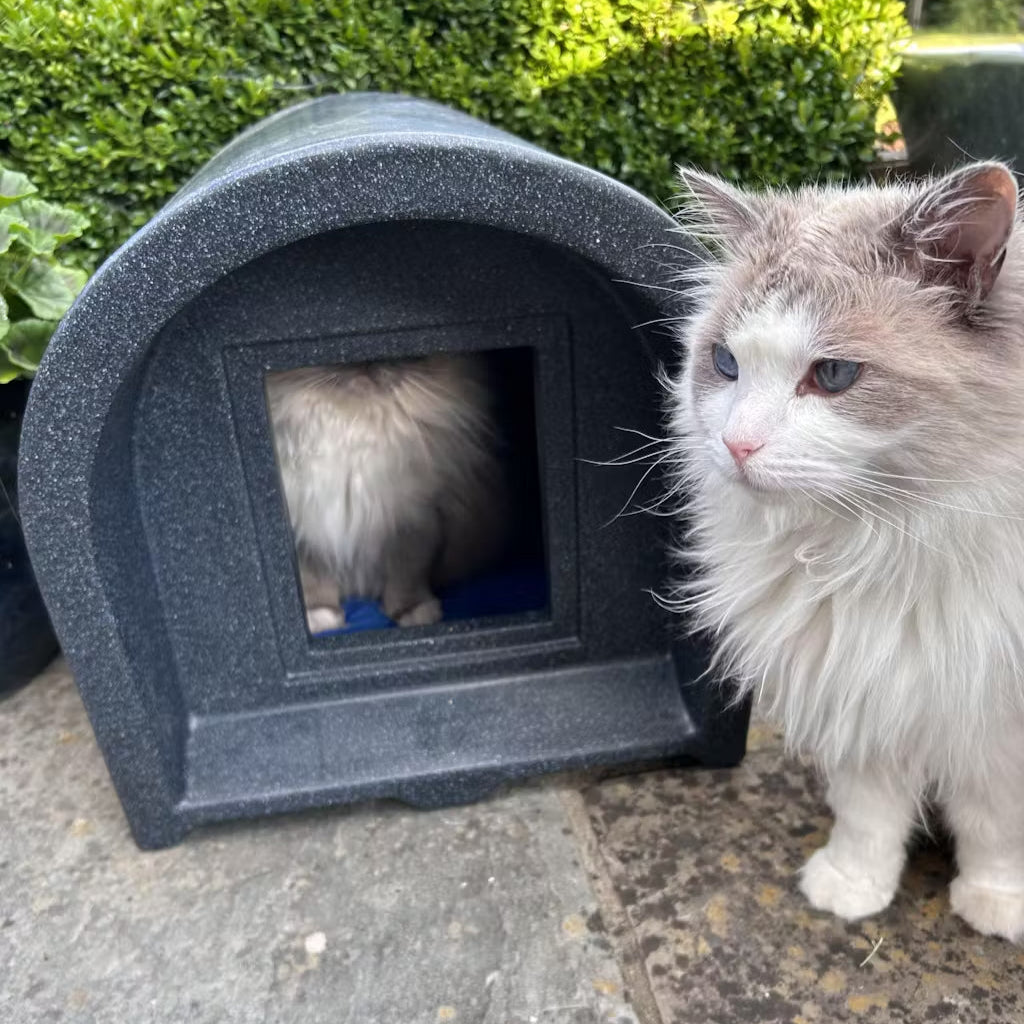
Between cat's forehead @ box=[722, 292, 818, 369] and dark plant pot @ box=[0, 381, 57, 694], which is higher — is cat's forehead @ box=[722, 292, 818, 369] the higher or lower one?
the higher one

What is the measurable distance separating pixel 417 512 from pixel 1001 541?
3.71 feet

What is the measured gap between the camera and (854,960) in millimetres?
1256

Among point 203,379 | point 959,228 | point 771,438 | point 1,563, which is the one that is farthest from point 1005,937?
point 1,563

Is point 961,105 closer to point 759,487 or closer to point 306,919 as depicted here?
point 759,487

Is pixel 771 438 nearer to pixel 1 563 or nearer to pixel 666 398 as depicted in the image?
pixel 666 398

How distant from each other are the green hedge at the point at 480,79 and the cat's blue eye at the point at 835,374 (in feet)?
5.06

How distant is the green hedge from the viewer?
213 cm

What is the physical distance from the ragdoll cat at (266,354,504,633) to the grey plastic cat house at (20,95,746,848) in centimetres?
21

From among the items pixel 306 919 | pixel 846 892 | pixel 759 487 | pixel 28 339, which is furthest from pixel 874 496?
pixel 28 339

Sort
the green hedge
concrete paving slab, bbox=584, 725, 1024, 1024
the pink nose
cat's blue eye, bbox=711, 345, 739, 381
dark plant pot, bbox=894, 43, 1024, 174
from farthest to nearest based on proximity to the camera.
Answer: the green hedge → dark plant pot, bbox=894, 43, 1024, 174 → concrete paving slab, bbox=584, 725, 1024, 1024 → cat's blue eye, bbox=711, 345, 739, 381 → the pink nose

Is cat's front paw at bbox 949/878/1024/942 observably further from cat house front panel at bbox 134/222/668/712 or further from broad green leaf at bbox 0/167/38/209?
broad green leaf at bbox 0/167/38/209

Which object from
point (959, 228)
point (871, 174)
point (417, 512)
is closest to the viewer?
point (959, 228)

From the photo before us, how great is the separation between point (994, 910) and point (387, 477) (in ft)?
3.90

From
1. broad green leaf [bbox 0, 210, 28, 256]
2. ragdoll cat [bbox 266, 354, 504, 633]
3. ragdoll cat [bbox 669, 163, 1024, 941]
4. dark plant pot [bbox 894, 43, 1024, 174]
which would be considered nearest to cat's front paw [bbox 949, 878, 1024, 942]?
ragdoll cat [bbox 669, 163, 1024, 941]
